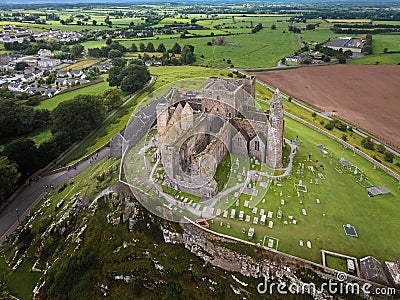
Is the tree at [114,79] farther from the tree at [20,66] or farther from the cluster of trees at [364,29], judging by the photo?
the cluster of trees at [364,29]

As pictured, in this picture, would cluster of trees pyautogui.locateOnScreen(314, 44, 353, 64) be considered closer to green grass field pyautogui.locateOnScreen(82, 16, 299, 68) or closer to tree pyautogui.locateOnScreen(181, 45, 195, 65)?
green grass field pyautogui.locateOnScreen(82, 16, 299, 68)

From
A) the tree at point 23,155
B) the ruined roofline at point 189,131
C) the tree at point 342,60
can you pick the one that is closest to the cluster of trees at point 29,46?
the tree at point 23,155

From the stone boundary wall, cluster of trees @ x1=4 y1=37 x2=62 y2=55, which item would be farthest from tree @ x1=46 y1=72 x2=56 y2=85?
the stone boundary wall

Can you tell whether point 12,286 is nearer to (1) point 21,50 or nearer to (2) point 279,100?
(2) point 279,100

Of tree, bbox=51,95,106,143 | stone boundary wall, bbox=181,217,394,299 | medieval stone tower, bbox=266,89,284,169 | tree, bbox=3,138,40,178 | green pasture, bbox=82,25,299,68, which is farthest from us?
green pasture, bbox=82,25,299,68

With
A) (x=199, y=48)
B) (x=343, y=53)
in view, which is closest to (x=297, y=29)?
(x=343, y=53)

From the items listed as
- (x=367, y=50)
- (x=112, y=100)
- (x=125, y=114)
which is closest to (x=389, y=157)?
(x=125, y=114)
